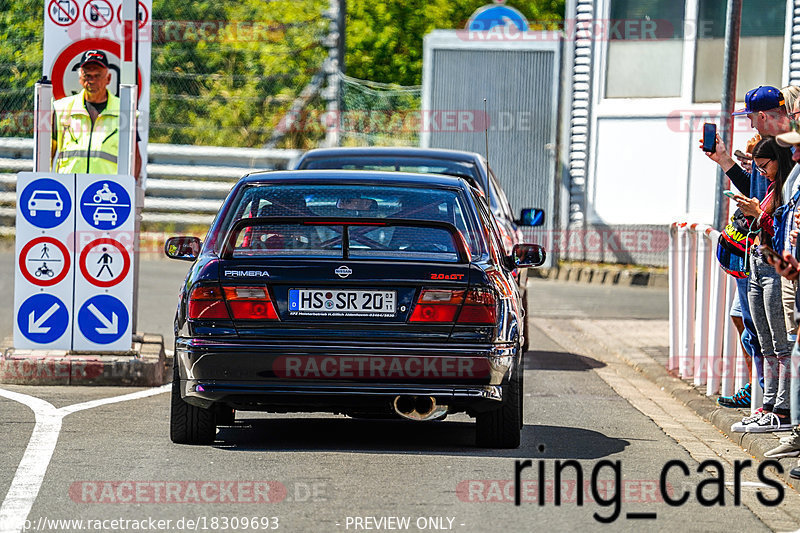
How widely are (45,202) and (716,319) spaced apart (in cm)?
442

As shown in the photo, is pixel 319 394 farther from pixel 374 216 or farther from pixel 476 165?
pixel 476 165

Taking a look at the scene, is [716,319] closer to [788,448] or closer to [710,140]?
[710,140]

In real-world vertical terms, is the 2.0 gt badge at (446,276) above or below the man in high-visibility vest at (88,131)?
below

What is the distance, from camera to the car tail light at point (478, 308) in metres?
7.46

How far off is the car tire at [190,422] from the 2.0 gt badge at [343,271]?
102cm

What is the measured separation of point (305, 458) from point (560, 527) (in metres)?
1.75

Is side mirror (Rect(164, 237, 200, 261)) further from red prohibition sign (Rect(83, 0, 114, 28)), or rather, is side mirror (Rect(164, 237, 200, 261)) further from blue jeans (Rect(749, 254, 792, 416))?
red prohibition sign (Rect(83, 0, 114, 28))

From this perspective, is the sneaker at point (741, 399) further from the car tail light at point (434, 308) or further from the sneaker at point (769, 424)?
the car tail light at point (434, 308)

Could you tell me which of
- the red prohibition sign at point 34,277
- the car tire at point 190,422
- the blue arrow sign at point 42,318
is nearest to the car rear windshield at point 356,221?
the car tire at point 190,422

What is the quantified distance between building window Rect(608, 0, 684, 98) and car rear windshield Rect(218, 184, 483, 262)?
14.6m

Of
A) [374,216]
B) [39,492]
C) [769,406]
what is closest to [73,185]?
[374,216]

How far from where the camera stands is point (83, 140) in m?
10.8

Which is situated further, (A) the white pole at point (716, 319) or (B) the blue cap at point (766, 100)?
(A) the white pole at point (716, 319)

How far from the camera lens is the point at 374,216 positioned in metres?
7.92
